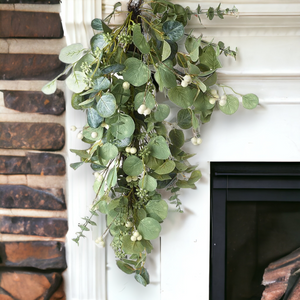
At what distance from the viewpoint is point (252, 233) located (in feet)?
3.29

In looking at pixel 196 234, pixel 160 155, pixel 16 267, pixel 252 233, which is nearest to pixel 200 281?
pixel 196 234

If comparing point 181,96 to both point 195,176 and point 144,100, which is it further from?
point 195,176

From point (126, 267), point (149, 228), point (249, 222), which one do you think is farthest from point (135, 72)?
point (249, 222)

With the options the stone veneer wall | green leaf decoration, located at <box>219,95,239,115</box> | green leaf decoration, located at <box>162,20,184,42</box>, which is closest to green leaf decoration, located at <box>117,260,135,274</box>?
the stone veneer wall

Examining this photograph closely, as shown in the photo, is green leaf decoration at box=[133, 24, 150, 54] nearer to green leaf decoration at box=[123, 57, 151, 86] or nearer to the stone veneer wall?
green leaf decoration at box=[123, 57, 151, 86]

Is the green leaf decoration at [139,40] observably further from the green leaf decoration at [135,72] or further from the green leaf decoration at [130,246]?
the green leaf decoration at [130,246]

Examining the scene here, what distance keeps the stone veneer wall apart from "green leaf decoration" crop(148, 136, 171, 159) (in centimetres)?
32

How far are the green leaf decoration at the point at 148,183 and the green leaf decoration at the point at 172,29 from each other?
35 cm

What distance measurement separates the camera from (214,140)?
0.87m

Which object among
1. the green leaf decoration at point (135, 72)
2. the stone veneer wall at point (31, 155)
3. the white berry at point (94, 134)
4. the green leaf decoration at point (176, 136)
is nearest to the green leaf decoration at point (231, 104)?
the green leaf decoration at point (176, 136)

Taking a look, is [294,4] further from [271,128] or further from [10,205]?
[10,205]

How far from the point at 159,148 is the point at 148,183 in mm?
94

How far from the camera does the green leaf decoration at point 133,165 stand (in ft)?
2.26

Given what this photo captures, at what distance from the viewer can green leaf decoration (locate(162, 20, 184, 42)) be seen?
666 mm
